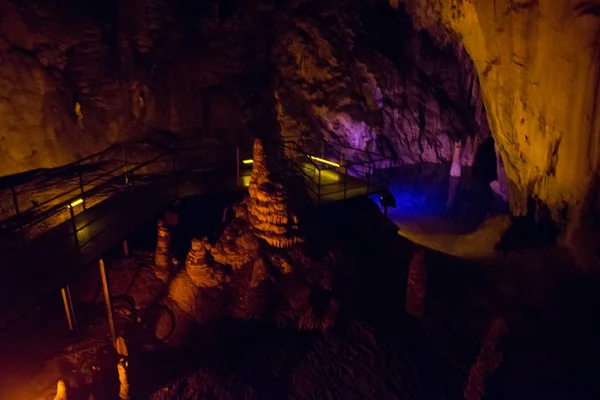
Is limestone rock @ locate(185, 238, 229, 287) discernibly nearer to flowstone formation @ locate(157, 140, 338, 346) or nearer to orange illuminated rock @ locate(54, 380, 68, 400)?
flowstone formation @ locate(157, 140, 338, 346)

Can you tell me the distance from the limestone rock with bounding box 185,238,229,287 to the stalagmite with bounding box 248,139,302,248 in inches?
36.0

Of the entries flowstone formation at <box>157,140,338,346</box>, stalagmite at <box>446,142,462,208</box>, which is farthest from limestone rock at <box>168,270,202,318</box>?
stalagmite at <box>446,142,462,208</box>

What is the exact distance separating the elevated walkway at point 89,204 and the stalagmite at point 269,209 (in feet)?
4.69

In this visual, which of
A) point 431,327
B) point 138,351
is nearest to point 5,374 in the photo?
point 138,351

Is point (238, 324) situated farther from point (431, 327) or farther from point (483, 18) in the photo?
point (483, 18)

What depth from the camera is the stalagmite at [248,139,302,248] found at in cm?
805

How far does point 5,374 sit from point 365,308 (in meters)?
5.49

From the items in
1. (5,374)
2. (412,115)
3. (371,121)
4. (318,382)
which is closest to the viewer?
(5,374)

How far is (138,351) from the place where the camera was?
7.32 m

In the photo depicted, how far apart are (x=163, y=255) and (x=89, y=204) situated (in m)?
2.03

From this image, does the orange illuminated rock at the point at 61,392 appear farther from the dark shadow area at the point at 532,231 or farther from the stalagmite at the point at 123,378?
the dark shadow area at the point at 532,231

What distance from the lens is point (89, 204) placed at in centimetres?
903

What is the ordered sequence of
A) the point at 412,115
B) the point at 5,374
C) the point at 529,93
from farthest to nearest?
the point at 412,115 < the point at 529,93 < the point at 5,374

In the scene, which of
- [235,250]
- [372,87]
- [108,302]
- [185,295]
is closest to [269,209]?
[235,250]
